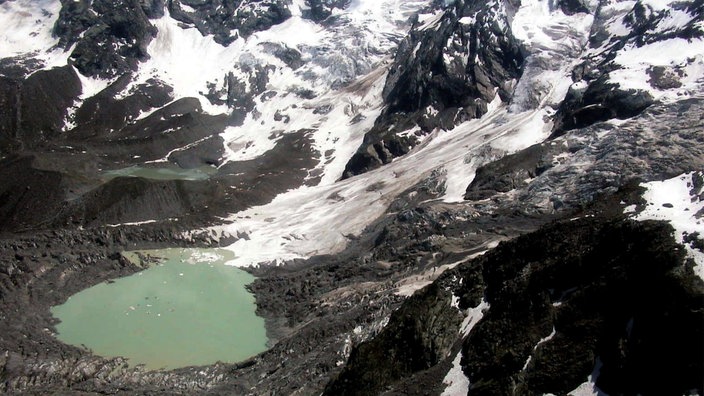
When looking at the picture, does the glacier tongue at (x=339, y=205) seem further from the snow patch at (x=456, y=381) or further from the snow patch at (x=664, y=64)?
the snow patch at (x=456, y=381)

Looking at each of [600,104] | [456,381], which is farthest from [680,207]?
[600,104]

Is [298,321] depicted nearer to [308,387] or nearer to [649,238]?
[308,387]

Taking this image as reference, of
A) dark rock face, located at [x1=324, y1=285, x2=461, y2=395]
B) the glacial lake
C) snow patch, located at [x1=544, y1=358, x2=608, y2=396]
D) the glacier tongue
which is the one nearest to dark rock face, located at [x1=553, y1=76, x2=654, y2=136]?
the glacier tongue

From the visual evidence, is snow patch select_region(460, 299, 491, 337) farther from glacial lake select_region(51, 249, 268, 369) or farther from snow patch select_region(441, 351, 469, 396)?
glacial lake select_region(51, 249, 268, 369)

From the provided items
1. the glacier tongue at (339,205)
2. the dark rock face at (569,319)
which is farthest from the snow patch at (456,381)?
the glacier tongue at (339,205)

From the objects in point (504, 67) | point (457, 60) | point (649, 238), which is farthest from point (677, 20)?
point (649, 238)

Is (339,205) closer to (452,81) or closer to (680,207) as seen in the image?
(452,81)
